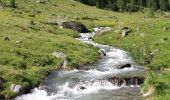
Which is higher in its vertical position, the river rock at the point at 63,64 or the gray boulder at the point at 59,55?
the gray boulder at the point at 59,55

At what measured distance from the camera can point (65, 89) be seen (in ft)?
146

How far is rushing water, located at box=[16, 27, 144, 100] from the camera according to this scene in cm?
4114

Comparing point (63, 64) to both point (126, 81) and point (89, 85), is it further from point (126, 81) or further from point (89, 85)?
point (126, 81)

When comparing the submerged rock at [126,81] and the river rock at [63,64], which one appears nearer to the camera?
the submerged rock at [126,81]

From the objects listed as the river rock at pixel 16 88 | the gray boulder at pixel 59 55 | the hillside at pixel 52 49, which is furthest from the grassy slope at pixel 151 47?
the river rock at pixel 16 88

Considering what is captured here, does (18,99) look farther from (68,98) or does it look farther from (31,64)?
(31,64)

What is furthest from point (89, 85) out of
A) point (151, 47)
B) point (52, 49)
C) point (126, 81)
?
point (151, 47)

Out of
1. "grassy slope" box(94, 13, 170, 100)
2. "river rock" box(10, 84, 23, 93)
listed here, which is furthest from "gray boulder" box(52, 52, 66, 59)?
"river rock" box(10, 84, 23, 93)

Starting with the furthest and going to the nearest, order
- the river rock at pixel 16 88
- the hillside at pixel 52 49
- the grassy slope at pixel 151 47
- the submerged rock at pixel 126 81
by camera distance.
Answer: the submerged rock at pixel 126 81 → the hillside at pixel 52 49 → the river rock at pixel 16 88 → the grassy slope at pixel 151 47

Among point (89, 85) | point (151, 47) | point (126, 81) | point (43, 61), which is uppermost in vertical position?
point (151, 47)

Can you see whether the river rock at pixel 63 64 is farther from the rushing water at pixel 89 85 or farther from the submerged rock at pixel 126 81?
the submerged rock at pixel 126 81

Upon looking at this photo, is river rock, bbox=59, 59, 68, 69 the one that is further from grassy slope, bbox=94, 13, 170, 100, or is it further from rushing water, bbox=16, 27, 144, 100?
grassy slope, bbox=94, 13, 170, 100

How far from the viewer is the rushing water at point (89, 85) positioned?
4114 centimetres

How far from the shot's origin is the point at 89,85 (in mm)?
45281
